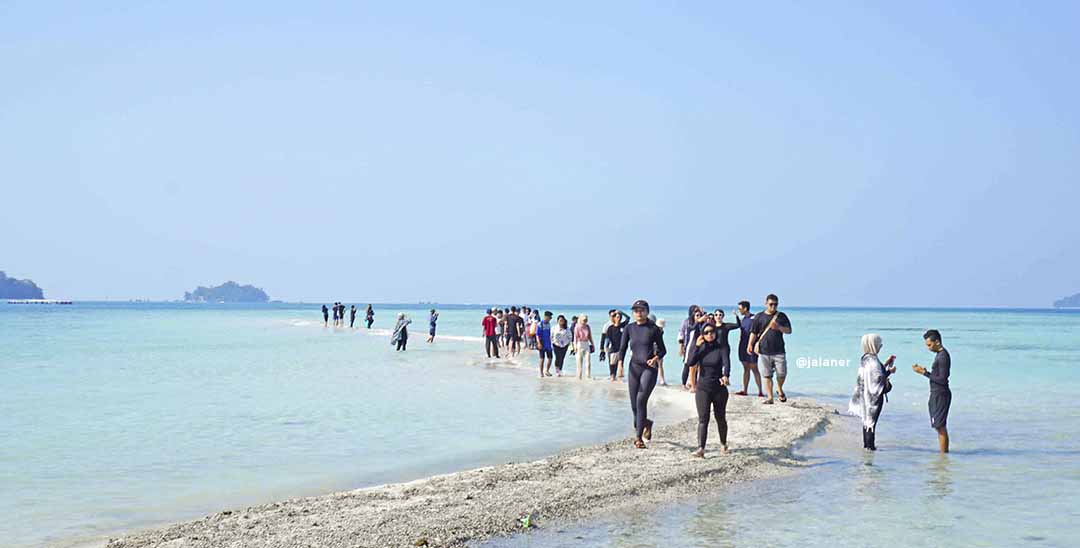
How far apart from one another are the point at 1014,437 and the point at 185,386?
17503mm

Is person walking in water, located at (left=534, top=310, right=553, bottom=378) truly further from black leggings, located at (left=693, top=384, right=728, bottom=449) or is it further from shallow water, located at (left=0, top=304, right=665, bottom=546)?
black leggings, located at (left=693, top=384, right=728, bottom=449)

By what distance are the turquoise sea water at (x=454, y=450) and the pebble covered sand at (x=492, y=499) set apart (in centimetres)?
47

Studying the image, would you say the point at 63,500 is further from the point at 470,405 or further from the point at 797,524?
the point at 470,405

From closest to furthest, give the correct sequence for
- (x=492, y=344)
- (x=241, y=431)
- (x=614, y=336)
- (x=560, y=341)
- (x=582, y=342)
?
(x=241, y=431)
(x=614, y=336)
(x=582, y=342)
(x=560, y=341)
(x=492, y=344)

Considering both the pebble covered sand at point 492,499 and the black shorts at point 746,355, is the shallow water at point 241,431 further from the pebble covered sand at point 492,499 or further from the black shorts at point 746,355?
the black shorts at point 746,355

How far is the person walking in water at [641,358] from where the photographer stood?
10812mm

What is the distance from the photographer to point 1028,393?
2070 cm

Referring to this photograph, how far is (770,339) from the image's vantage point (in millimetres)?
15383

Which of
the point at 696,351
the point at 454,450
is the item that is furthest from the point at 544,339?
the point at 696,351

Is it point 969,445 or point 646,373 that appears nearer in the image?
point 646,373

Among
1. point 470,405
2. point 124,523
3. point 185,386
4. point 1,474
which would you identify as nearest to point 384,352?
point 185,386

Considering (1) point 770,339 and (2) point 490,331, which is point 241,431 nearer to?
(1) point 770,339

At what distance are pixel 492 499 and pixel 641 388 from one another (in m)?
3.20

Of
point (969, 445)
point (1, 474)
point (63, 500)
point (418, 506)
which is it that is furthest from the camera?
point (969, 445)
